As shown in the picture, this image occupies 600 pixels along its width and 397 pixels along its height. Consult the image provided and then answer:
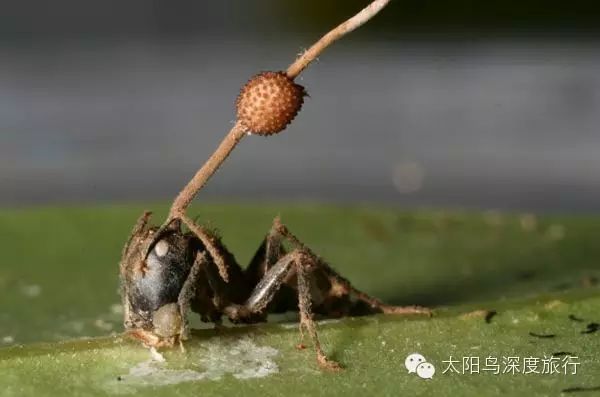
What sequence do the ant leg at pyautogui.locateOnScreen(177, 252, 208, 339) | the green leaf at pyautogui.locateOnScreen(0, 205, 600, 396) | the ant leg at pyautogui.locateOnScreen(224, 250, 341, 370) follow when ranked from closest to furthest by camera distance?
the green leaf at pyautogui.locateOnScreen(0, 205, 600, 396)
the ant leg at pyautogui.locateOnScreen(177, 252, 208, 339)
the ant leg at pyautogui.locateOnScreen(224, 250, 341, 370)

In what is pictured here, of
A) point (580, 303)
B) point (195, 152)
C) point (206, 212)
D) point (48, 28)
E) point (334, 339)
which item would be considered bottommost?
point (334, 339)

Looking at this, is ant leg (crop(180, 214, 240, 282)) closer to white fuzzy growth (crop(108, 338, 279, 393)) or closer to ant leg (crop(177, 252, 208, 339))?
ant leg (crop(177, 252, 208, 339))

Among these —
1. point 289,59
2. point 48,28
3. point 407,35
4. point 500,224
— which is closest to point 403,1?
point 407,35

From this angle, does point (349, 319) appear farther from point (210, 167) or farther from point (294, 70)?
point (294, 70)

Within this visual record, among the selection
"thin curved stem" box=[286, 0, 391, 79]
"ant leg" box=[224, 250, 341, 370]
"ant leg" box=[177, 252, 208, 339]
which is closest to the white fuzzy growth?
"ant leg" box=[177, 252, 208, 339]

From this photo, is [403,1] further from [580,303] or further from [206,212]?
[580,303]

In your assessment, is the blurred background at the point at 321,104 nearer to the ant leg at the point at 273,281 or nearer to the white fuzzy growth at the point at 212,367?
the ant leg at the point at 273,281
